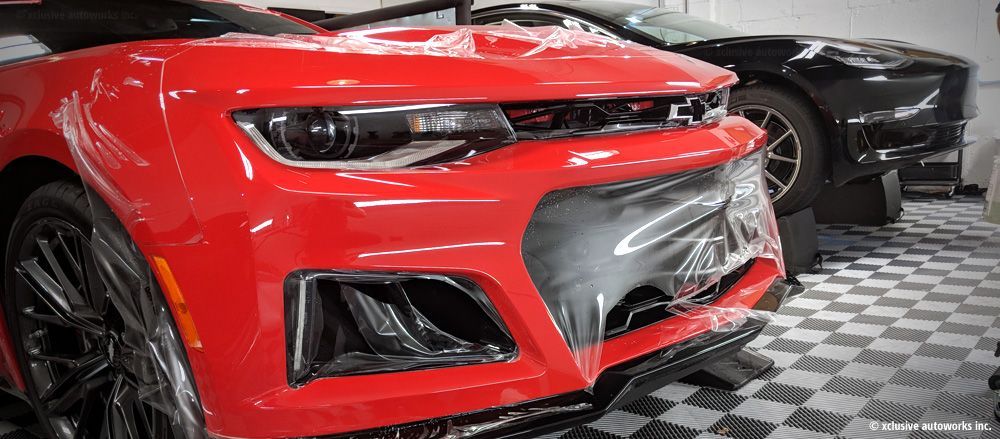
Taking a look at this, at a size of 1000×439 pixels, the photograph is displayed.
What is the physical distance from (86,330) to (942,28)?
544cm

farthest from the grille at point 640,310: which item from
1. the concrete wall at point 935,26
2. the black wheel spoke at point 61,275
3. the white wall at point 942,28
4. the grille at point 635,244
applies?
the white wall at point 942,28

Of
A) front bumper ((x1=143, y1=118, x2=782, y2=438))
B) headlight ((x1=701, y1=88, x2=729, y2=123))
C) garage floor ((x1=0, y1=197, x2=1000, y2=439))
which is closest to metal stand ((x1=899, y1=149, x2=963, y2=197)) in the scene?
garage floor ((x1=0, y1=197, x2=1000, y2=439))

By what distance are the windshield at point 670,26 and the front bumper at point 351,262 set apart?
2237mm

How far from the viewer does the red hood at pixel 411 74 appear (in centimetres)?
94

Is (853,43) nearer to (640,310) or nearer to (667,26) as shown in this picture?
(667,26)

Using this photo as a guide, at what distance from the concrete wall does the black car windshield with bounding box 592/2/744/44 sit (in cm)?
204

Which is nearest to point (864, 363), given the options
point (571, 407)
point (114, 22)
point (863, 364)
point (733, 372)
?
point (863, 364)

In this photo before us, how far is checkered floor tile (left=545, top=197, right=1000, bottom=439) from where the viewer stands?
1521 mm

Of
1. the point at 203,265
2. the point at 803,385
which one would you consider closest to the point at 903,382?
the point at 803,385

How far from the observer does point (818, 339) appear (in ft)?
6.68

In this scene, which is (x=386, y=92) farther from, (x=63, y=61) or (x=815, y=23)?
(x=815, y=23)

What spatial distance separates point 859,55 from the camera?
105 inches

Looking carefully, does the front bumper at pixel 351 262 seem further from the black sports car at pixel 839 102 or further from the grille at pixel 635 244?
the black sports car at pixel 839 102

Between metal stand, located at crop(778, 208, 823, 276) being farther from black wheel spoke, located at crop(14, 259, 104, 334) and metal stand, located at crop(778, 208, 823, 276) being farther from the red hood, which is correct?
black wheel spoke, located at crop(14, 259, 104, 334)
